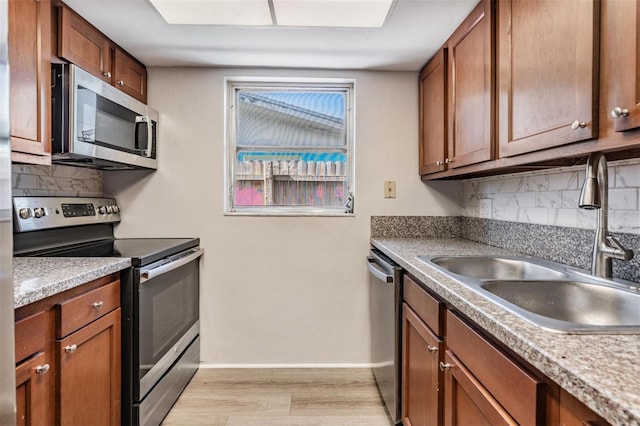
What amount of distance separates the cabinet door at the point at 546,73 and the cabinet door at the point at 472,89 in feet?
0.24

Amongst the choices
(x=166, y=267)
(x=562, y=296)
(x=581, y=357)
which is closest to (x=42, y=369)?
(x=166, y=267)

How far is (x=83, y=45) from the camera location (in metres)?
1.77

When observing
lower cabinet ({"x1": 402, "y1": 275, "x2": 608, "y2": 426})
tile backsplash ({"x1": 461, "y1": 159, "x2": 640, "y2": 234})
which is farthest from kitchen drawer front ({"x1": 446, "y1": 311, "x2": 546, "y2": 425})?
tile backsplash ({"x1": 461, "y1": 159, "x2": 640, "y2": 234})

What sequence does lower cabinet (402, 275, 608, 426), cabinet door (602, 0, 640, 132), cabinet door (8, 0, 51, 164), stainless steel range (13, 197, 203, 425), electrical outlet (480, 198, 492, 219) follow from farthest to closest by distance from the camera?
electrical outlet (480, 198, 492, 219) < stainless steel range (13, 197, 203, 425) < cabinet door (8, 0, 51, 164) < cabinet door (602, 0, 640, 132) < lower cabinet (402, 275, 608, 426)

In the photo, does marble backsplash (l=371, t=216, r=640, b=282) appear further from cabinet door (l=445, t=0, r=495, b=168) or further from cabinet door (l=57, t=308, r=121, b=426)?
cabinet door (l=57, t=308, r=121, b=426)

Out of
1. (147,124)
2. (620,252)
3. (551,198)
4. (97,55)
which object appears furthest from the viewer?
(147,124)

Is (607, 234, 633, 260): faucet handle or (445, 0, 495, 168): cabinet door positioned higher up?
(445, 0, 495, 168): cabinet door

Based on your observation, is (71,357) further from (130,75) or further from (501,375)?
(130,75)

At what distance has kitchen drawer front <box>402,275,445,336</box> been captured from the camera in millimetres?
1273

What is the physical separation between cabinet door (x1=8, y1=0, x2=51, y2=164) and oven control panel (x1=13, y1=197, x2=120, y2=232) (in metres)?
0.35

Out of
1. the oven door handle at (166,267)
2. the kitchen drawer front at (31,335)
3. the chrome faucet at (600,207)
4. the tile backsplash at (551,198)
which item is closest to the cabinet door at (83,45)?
the oven door handle at (166,267)

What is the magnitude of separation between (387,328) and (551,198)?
988 millimetres

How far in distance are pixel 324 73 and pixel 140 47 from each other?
3.65ft

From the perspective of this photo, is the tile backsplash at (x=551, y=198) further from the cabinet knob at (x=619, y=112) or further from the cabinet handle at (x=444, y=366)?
the cabinet handle at (x=444, y=366)
